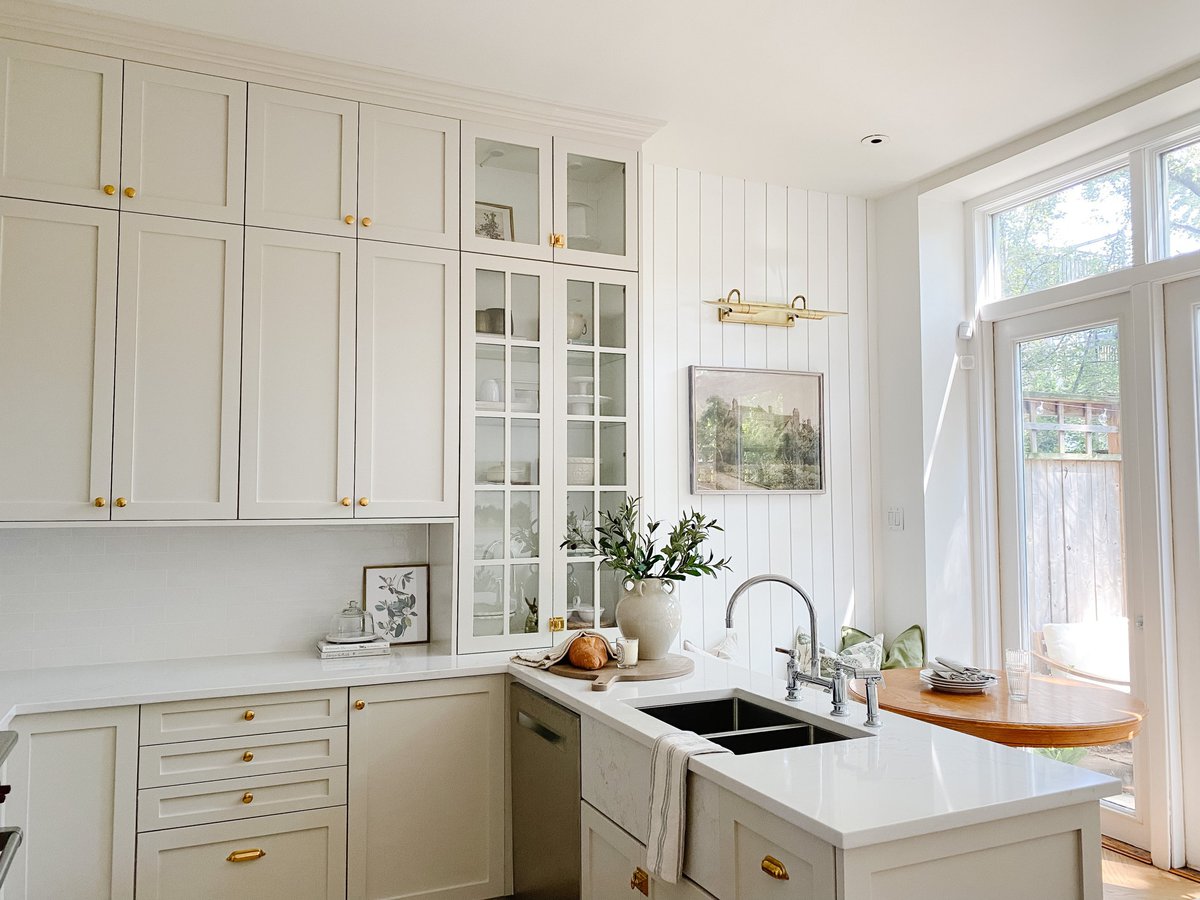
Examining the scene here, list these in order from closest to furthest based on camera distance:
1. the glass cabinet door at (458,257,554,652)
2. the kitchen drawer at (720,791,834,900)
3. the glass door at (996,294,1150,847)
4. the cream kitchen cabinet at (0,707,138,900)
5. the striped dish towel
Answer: the kitchen drawer at (720,791,834,900)
the striped dish towel
the cream kitchen cabinet at (0,707,138,900)
the glass cabinet door at (458,257,554,652)
the glass door at (996,294,1150,847)

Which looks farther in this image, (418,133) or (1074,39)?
(418,133)

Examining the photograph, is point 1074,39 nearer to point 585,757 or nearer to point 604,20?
point 604,20

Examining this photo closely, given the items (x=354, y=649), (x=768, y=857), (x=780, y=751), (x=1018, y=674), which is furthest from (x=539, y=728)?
(x=1018, y=674)

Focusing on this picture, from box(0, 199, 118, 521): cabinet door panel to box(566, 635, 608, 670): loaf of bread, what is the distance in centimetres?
147

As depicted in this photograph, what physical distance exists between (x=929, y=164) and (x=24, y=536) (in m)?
3.81

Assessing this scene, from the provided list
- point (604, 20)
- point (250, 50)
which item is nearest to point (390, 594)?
point (250, 50)

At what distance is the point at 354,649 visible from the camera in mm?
2961

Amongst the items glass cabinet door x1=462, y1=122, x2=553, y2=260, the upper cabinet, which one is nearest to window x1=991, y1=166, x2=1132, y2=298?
the upper cabinet

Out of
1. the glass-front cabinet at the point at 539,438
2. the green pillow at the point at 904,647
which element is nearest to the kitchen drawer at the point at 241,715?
the glass-front cabinet at the point at 539,438

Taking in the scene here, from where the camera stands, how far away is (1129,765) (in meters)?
3.31

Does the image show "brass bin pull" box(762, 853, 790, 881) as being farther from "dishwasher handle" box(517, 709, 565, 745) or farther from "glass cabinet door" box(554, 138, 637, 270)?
"glass cabinet door" box(554, 138, 637, 270)

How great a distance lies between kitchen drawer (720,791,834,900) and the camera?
4.72ft

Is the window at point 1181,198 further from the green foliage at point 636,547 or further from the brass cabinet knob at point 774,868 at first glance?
the brass cabinet knob at point 774,868

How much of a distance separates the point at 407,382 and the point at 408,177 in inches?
27.9
